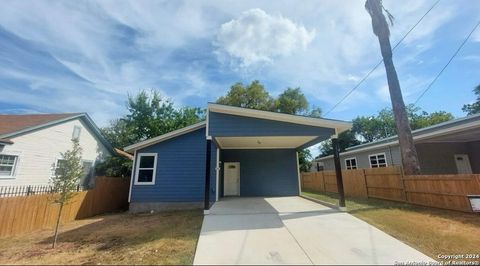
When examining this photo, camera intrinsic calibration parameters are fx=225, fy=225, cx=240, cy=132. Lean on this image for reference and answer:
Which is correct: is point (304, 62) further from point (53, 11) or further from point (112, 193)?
point (112, 193)

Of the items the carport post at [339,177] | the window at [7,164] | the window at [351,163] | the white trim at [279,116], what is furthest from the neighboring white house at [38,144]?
the window at [351,163]

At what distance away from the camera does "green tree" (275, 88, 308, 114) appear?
997 inches

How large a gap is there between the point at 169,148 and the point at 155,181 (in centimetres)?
168

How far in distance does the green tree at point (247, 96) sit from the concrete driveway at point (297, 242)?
18170mm

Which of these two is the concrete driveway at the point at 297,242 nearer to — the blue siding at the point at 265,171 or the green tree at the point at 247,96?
the blue siding at the point at 265,171

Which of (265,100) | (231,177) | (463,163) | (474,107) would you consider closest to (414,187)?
(463,163)

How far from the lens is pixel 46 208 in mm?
8039

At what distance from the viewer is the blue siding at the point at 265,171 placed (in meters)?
13.5

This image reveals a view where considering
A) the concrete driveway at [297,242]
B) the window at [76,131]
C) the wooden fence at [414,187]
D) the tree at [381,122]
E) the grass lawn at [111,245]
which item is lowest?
the grass lawn at [111,245]

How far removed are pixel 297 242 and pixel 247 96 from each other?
67.9 feet

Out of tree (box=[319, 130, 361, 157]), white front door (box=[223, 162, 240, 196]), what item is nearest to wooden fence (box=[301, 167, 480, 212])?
white front door (box=[223, 162, 240, 196])

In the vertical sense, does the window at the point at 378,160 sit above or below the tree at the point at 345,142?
below

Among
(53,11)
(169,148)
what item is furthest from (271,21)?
(53,11)

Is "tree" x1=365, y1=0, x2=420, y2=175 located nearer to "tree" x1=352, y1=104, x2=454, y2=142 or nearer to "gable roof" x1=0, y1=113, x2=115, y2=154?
"gable roof" x1=0, y1=113, x2=115, y2=154
